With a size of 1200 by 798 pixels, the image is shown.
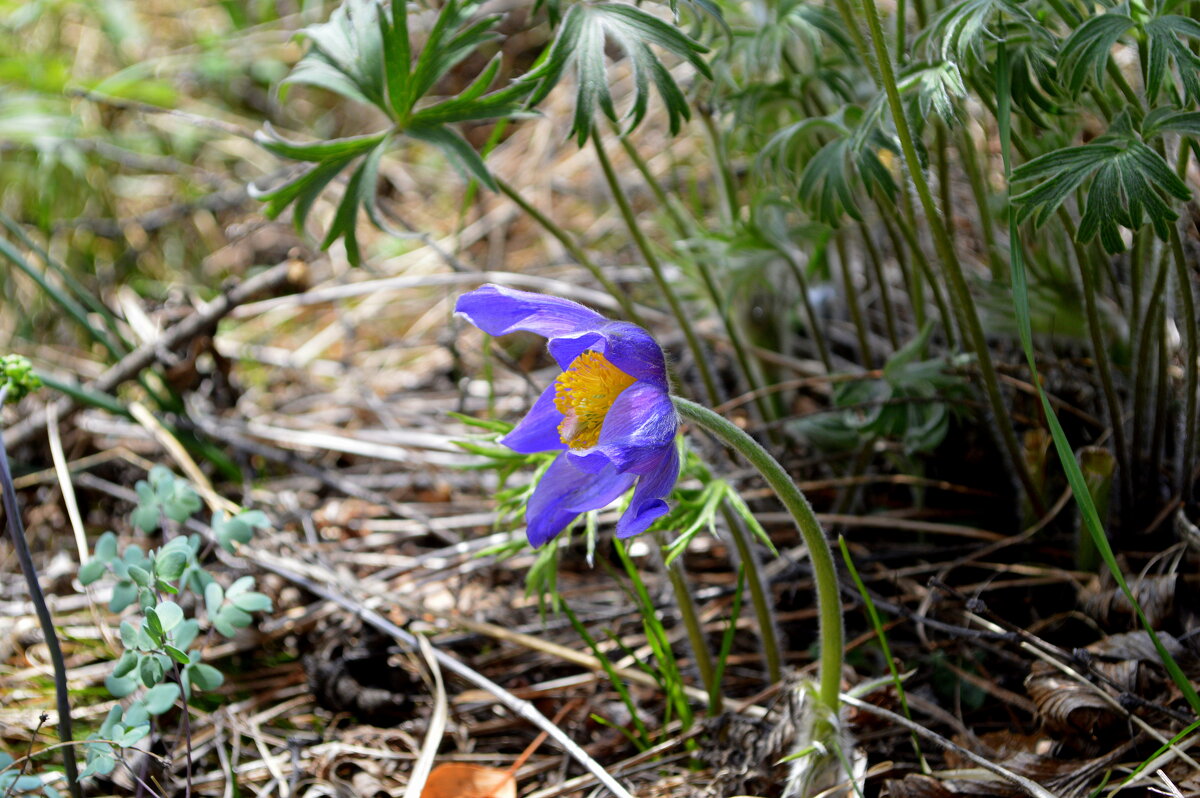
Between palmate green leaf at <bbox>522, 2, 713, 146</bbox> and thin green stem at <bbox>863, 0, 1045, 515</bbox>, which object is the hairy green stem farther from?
thin green stem at <bbox>863, 0, 1045, 515</bbox>

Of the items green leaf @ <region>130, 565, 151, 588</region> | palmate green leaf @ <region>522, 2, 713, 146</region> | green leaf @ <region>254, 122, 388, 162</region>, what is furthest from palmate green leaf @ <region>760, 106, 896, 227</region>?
green leaf @ <region>130, 565, 151, 588</region>

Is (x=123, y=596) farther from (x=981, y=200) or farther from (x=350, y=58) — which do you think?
(x=981, y=200)

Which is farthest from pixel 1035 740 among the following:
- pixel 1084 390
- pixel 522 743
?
pixel 522 743

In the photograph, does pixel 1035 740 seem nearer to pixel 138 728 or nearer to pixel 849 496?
pixel 849 496

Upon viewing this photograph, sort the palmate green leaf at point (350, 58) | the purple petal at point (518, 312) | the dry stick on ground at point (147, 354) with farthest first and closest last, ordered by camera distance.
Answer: the dry stick on ground at point (147, 354) → the palmate green leaf at point (350, 58) → the purple petal at point (518, 312)

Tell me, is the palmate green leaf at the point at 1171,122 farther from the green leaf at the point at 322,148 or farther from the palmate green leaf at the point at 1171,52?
the green leaf at the point at 322,148

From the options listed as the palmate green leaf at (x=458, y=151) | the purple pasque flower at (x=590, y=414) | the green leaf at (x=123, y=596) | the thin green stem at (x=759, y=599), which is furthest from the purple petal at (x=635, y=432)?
the green leaf at (x=123, y=596)

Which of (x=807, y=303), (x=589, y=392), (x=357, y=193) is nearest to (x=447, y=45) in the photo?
(x=357, y=193)
